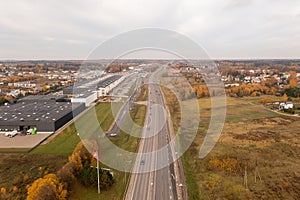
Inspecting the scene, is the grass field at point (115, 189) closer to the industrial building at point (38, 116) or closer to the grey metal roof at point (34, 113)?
the industrial building at point (38, 116)

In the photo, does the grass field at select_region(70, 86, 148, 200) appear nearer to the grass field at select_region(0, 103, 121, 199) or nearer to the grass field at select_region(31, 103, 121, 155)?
the grass field at select_region(0, 103, 121, 199)

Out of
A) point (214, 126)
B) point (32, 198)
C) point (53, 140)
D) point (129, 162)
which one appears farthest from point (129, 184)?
point (214, 126)

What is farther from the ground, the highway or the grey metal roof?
the grey metal roof

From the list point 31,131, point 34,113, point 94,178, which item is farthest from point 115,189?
point 34,113

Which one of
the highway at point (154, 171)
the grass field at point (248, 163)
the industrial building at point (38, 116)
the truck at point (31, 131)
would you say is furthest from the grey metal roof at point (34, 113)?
the grass field at point (248, 163)

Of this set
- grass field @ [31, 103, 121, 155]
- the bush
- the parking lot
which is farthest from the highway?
the parking lot

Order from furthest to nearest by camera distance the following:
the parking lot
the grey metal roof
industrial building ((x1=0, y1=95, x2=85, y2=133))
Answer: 1. the grey metal roof
2. industrial building ((x1=0, y1=95, x2=85, y2=133))
3. the parking lot

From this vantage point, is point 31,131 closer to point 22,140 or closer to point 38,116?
point 22,140
